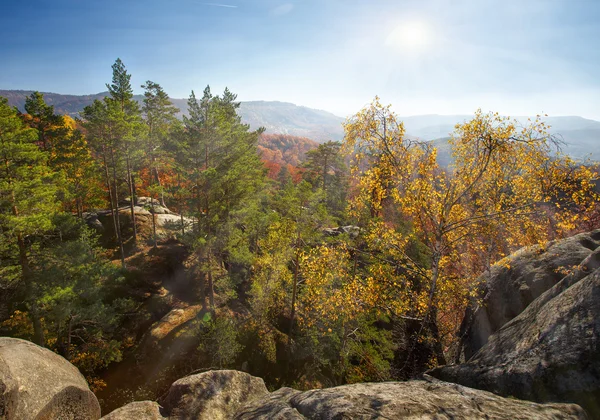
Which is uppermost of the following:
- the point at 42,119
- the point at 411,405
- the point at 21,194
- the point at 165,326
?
the point at 42,119

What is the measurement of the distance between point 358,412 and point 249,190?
15596 mm

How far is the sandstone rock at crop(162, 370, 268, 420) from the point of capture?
24.3 feet

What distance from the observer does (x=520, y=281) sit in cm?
1128

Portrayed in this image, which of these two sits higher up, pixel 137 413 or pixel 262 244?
pixel 262 244

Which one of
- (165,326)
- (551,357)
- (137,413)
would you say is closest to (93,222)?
(165,326)

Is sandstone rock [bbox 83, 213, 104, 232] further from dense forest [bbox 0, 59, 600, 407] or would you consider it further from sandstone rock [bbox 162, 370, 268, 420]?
sandstone rock [bbox 162, 370, 268, 420]

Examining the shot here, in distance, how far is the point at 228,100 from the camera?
27.7 m

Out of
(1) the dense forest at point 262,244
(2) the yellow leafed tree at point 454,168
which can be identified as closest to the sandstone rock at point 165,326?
(1) the dense forest at point 262,244

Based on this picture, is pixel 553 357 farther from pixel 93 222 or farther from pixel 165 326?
pixel 93 222

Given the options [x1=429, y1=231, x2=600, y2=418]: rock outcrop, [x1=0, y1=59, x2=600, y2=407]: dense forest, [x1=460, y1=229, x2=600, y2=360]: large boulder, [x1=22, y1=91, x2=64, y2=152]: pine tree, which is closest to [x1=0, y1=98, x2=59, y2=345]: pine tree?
[x1=0, y1=59, x2=600, y2=407]: dense forest

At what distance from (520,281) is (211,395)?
13.3 meters

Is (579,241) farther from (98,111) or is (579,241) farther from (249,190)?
(98,111)

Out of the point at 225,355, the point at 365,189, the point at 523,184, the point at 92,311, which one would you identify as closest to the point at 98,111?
the point at 92,311

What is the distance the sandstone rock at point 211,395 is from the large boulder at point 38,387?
270 cm
